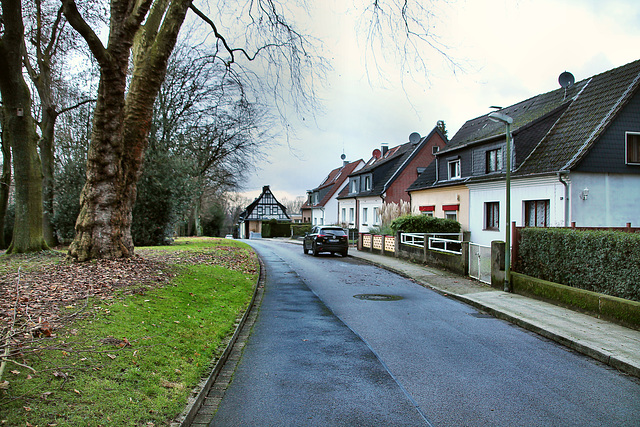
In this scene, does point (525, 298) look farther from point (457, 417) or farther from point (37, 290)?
point (37, 290)

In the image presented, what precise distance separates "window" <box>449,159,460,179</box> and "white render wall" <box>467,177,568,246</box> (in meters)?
2.80

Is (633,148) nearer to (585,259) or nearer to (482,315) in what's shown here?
(585,259)

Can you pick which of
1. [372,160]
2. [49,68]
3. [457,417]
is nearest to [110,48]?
[457,417]

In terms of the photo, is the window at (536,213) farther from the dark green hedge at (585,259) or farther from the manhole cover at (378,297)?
the manhole cover at (378,297)

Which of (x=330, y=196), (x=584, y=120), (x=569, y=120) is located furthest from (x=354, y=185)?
(x=584, y=120)

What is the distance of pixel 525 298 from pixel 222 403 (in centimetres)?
892

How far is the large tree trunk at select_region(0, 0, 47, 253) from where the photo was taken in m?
12.1

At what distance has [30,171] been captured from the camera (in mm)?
13805

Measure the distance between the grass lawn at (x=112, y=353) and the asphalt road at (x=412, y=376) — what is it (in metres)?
0.64

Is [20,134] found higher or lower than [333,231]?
higher

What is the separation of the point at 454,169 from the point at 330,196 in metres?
28.2

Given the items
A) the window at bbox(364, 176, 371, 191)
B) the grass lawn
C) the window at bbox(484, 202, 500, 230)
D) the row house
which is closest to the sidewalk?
the grass lawn

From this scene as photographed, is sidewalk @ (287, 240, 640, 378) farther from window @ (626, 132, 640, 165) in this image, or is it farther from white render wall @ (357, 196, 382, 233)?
white render wall @ (357, 196, 382, 233)

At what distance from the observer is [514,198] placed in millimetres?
20422
